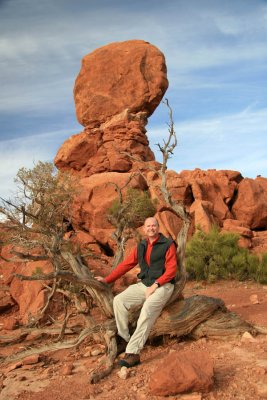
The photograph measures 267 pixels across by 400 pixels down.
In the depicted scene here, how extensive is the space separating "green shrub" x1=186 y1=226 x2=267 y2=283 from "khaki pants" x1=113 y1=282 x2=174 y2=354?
6.32m

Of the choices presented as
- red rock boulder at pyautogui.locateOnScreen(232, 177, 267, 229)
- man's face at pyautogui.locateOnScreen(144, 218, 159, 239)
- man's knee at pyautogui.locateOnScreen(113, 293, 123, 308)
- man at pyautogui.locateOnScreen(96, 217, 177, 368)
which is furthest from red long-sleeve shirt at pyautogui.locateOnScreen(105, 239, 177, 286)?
red rock boulder at pyautogui.locateOnScreen(232, 177, 267, 229)

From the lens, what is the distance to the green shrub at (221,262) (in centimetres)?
1118

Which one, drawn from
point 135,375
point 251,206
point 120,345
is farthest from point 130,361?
point 251,206

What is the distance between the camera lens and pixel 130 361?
4.50 metres

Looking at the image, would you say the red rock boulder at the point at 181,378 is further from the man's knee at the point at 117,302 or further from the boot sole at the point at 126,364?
the man's knee at the point at 117,302

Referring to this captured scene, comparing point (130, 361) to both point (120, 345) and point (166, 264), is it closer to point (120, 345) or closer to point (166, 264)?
point (120, 345)

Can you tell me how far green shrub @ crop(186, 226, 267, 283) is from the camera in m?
11.2

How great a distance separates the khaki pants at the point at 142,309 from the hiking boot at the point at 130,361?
0.14 feet

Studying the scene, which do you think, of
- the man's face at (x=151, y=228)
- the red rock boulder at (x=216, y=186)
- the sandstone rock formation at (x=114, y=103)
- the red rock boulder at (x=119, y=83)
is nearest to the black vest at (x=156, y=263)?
the man's face at (x=151, y=228)

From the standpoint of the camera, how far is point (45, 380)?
15.2 ft

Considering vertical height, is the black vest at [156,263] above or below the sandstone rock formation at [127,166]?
below

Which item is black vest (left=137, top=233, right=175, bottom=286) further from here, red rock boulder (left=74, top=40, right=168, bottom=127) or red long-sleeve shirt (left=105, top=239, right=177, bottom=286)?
red rock boulder (left=74, top=40, right=168, bottom=127)

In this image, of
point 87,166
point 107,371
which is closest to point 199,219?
point 87,166

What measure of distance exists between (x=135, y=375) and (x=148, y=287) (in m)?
1.01
